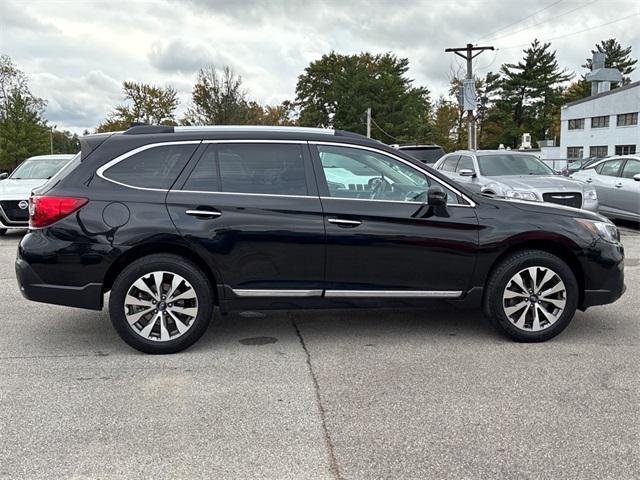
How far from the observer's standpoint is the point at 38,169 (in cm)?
1224

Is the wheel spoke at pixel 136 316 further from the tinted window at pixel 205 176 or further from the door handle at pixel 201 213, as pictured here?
the tinted window at pixel 205 176

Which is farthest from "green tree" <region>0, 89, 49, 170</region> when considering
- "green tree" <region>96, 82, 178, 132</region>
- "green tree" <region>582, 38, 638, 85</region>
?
"green tree" <region>582, 38, 638, 85</region>

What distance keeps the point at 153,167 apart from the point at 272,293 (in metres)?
1.33

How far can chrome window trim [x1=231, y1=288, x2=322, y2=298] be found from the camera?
15.0 ft

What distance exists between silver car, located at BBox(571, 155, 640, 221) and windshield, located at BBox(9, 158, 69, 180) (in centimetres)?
1138

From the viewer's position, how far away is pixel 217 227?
4438mm

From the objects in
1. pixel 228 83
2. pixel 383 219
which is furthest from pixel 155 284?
pixel 228 83

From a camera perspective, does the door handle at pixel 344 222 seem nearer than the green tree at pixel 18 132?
Yes

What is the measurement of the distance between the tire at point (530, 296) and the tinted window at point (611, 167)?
920 centimetres

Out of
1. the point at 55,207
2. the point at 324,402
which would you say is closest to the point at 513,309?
the point at 324,402

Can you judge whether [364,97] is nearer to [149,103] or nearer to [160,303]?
[149,103]

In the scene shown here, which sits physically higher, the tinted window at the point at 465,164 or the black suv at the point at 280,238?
the tinted window at the point at 465,164

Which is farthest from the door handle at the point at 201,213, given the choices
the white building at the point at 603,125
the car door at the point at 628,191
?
the white building at the point at 603,125

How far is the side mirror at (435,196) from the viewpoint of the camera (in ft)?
15.0
